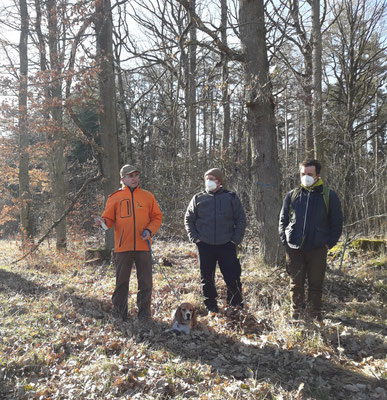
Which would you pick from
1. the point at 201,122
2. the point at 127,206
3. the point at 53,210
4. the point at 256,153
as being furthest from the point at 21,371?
the point at 201,122

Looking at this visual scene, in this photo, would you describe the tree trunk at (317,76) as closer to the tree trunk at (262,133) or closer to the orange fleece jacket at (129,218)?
the tree trunk at (262,133)

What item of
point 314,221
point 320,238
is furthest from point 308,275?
point 314,221

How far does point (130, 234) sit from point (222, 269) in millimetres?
1457

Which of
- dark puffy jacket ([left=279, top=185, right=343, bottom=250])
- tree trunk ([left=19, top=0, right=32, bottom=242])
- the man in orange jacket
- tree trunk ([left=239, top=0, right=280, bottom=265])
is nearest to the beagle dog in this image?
the man in orange jacket

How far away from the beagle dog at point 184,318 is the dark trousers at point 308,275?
143 cm

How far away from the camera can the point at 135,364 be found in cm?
366

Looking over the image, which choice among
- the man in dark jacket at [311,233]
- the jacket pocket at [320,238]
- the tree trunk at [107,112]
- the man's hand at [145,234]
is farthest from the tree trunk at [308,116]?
the man's hand at [145,234]

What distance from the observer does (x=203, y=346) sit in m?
4.30

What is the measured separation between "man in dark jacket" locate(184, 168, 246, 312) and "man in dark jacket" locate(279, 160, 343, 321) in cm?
75

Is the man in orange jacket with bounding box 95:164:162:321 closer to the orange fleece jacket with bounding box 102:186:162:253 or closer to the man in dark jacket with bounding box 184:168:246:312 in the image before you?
the orange fleece jacket with bounding box 102:186:162:253

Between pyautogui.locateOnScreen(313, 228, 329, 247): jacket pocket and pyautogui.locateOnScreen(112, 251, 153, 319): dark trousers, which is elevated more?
pyautogui.locateOnScreen(313, 228, 329, 247): jacket pocket

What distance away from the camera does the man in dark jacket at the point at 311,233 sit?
4.46 metres

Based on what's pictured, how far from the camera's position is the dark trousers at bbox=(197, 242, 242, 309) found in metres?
5.05

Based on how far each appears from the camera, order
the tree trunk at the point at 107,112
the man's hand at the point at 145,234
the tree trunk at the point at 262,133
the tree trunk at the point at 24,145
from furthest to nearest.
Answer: the tree trunk at the point at 24,145 → the tree trunk at the point at 107,112 → the tree trunk at the point at 262,133 → the man's hand at the point at 145,234
